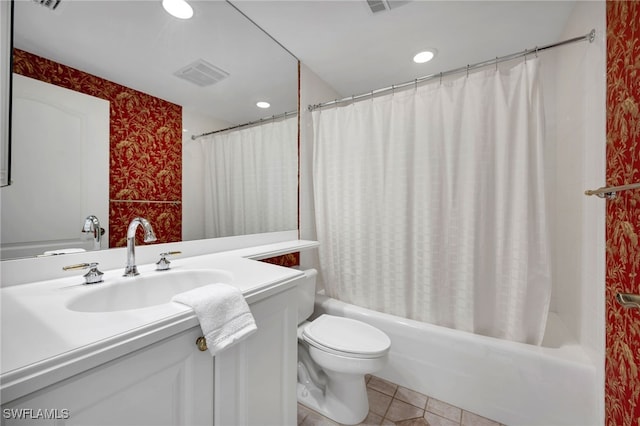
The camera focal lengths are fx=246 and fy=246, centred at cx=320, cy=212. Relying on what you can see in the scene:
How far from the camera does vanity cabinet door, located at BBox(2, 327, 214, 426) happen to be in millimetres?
429

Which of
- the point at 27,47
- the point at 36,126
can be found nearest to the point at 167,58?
the point at 27,47

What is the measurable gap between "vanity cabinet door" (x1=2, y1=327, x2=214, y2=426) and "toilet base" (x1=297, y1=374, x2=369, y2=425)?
32.2 inches

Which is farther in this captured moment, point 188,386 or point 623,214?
point 623,214

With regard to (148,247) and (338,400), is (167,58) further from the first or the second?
(338,400)

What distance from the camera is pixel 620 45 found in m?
0.90

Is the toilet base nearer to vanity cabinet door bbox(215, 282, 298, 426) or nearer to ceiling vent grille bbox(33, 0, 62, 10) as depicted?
vanity cabinet door bbox(215, 282, 298, 426)

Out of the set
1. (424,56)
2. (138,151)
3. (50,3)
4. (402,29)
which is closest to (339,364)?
(138,151)

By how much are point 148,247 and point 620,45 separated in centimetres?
203

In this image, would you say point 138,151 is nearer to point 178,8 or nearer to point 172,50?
point 172,50

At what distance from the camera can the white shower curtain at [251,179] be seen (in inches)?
54.4

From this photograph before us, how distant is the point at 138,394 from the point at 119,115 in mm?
1013

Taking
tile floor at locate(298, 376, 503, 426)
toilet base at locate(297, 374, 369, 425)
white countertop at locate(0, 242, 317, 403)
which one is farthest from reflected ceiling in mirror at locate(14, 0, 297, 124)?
tile floor at locate(298, 376, 503, 426)

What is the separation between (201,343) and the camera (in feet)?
2.08

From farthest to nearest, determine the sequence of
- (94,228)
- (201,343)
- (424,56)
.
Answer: (424,56) → (94,228) → (201,343)
